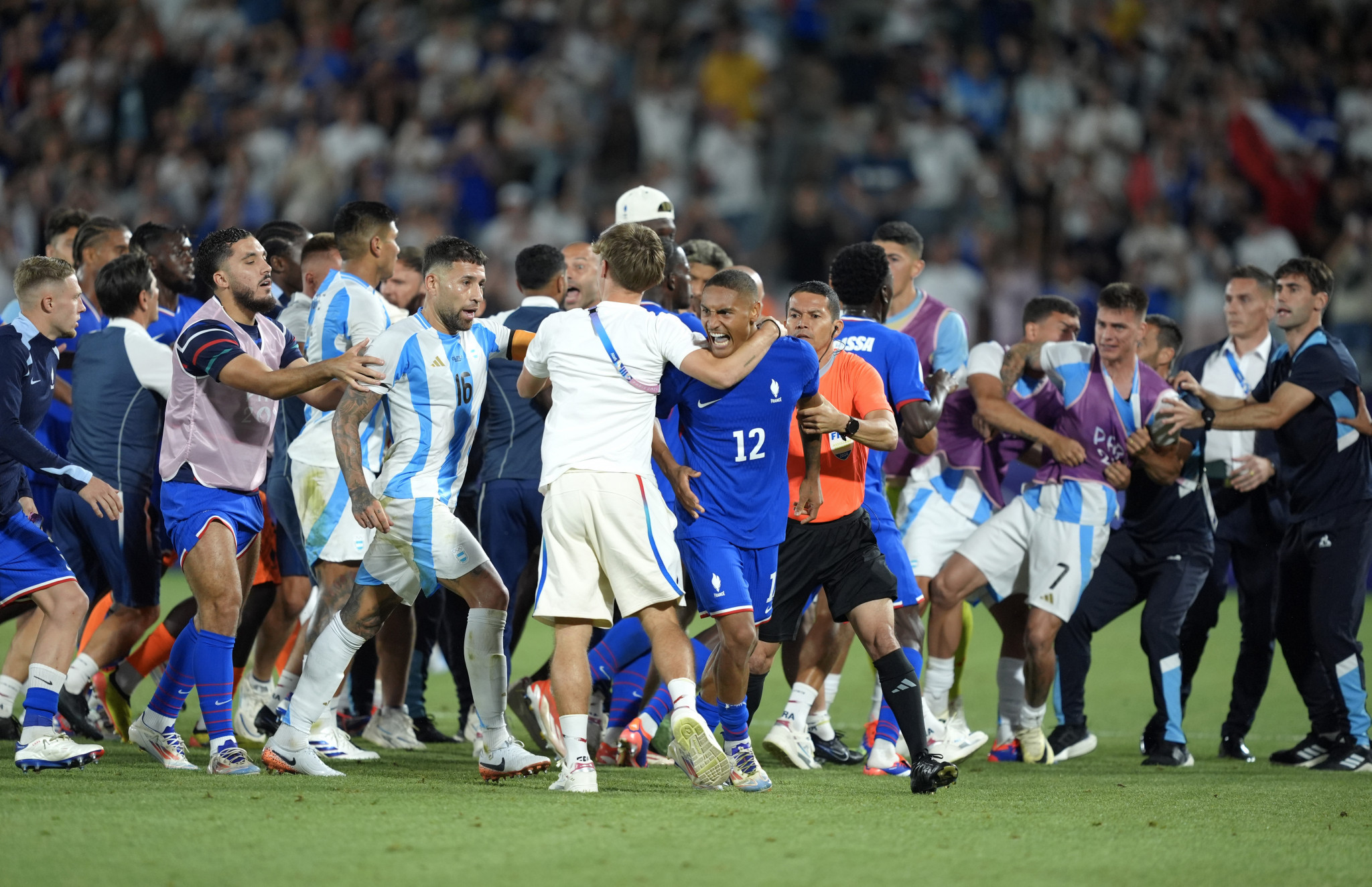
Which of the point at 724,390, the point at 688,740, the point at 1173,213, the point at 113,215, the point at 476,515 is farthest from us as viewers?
the point at 113,215

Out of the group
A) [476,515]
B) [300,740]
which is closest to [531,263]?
[476,515]

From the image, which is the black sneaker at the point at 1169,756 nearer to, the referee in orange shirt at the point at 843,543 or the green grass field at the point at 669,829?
the green grass field at the point at 669,829

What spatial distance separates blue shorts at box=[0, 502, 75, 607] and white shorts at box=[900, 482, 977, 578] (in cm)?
428

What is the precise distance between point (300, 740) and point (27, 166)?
591 inches

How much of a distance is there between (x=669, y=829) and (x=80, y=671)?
3859mm

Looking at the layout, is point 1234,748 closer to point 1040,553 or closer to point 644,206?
point 1040,553

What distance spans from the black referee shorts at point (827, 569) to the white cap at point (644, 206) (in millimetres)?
2846

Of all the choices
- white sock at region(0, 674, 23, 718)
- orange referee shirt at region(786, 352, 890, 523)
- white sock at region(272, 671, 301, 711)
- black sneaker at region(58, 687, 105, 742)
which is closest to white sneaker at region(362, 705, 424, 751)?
white sock at region(272, 671, 301, 711)

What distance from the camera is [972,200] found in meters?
17.3

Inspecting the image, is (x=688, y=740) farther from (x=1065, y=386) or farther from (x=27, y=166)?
(x=27, y=166)

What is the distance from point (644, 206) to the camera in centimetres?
861

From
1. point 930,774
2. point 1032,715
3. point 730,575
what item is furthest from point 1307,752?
point 730,575

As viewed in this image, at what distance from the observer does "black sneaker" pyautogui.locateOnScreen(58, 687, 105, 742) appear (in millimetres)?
7379

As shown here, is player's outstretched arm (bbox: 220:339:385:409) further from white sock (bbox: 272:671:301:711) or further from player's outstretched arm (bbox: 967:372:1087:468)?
player's outstretched arm (bbox: 967:372:1087:468)
